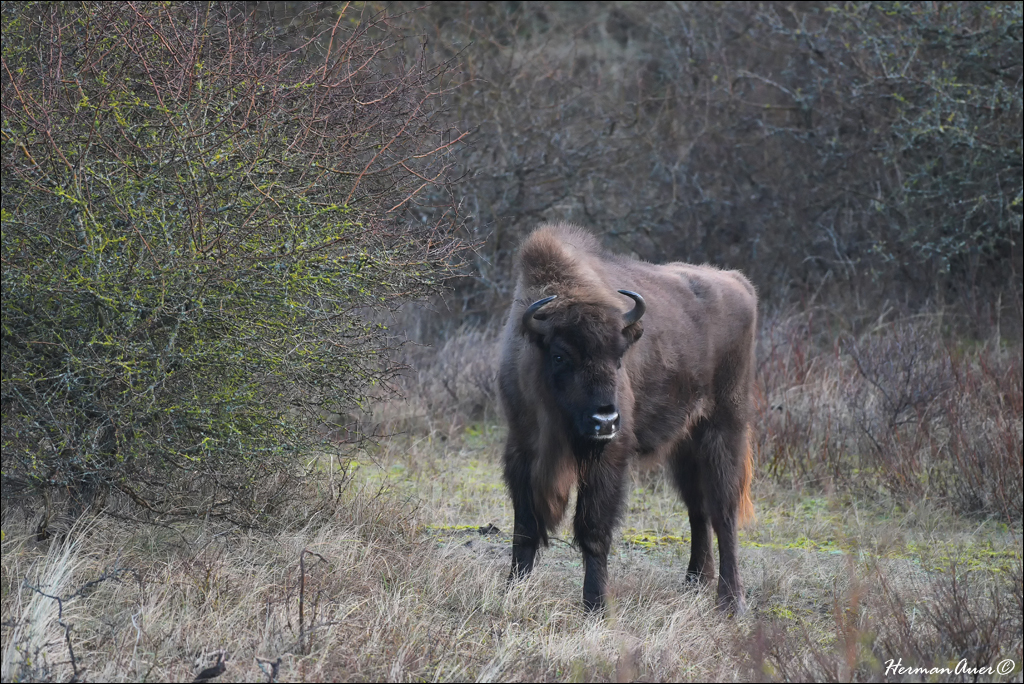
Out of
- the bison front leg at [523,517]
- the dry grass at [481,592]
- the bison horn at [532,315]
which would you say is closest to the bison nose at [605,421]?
the bison horn at [532,315]

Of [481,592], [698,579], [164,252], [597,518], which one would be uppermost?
[164,252]

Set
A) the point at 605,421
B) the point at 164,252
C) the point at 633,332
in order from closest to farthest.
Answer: the point at 164,252 → the point at 605,421 → the point at 633,332

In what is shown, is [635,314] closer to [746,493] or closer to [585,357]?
[585,357]

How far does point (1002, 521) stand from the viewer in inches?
271

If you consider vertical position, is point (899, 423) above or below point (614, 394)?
below

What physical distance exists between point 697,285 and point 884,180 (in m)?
7.93

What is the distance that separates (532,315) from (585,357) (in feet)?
1.12

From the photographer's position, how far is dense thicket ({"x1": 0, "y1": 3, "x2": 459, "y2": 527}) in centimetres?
443

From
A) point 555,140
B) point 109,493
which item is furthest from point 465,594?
point 555,140

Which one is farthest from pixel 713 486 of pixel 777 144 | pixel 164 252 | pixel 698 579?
pixel 777 144

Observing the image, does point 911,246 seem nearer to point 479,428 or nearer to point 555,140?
point 555,140

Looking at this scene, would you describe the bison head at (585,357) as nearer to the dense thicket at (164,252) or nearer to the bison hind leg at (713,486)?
the dense thicket at (164,252)

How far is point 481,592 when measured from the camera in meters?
4.87
